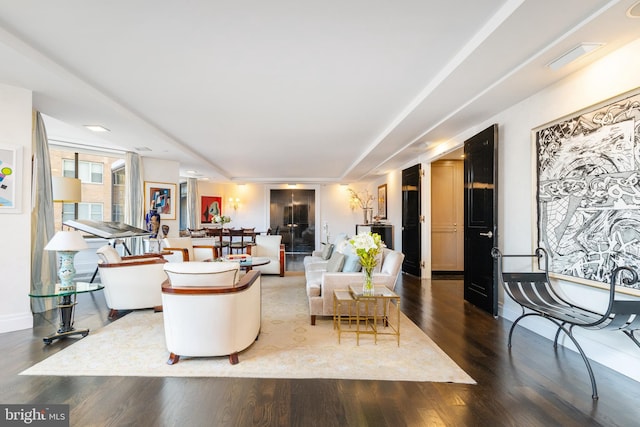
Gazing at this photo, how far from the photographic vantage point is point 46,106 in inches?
150

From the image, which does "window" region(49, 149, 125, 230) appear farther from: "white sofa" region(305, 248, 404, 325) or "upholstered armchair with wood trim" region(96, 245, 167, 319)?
"white sofa" region(305, 248, 404, 325)

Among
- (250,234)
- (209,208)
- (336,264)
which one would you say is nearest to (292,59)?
(336,264)

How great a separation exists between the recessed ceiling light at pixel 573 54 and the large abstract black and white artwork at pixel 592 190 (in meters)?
0.49

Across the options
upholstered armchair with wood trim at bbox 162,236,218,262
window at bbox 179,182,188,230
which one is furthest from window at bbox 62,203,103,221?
window at bbox 179,182,188,230

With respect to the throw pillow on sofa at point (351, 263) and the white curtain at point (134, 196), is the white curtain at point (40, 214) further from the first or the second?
the throw pillow on sofa at point (351, 263)

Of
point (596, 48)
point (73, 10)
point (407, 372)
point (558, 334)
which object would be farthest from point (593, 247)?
point (73, 10)

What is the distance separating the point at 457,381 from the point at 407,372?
37 cm

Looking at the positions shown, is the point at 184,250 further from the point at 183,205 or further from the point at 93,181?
the point at 183,205

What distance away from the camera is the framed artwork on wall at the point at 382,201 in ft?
30.8

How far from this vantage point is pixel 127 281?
13.1 feet

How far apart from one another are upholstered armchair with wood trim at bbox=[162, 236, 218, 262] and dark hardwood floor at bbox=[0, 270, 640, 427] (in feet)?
8.63

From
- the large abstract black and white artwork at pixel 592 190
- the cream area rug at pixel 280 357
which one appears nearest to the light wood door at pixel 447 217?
the large abstract black and white artwork at pixel 592 190

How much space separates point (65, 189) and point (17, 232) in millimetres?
1639

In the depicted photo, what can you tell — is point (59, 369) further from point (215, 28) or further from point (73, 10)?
point (215, 28)
